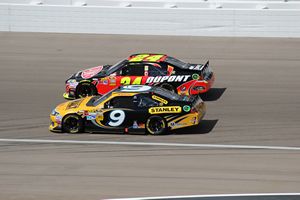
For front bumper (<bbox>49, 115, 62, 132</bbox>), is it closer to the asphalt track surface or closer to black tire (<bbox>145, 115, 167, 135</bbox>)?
the asphalt track surface

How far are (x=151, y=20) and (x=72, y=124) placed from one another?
38.9ft

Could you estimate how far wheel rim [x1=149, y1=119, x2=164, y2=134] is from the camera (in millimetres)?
16578

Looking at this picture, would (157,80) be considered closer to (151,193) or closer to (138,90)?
(138,90)

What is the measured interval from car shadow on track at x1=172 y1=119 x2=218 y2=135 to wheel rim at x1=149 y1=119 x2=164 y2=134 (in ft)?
1.59

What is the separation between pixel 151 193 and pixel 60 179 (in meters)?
1.86

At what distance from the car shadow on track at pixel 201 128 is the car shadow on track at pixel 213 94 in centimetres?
228

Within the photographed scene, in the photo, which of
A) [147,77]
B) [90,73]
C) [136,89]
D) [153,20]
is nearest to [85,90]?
[90,73]

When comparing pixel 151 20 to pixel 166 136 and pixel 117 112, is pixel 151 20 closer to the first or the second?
pixel 117 112

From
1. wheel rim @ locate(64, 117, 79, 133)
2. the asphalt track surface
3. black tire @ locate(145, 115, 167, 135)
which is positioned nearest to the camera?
the asphalt track surface

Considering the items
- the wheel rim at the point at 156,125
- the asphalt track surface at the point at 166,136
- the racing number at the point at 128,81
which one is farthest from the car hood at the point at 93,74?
the wheel rim at the point at 156,125

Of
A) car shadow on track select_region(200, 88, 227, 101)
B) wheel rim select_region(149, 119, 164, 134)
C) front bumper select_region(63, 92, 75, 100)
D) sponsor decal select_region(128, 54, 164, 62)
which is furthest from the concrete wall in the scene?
wheel rim select_region(149, 119, 164, 134)

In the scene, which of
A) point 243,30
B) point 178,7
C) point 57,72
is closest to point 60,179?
point 57,72

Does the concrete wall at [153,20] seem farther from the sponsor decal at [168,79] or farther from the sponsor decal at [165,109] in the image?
the sponsor decal at [165,109]

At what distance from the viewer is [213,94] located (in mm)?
20625
